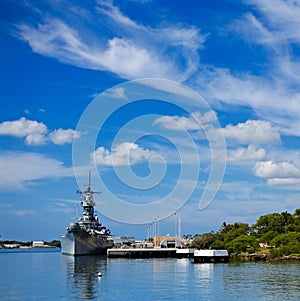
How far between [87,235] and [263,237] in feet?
179

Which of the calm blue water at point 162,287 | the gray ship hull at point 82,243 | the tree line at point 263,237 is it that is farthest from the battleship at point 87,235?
the calm blue water at point 162,287

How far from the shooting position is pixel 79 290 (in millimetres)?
60875

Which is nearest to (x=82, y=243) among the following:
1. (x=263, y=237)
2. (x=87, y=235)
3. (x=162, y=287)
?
(x=87, y=235)

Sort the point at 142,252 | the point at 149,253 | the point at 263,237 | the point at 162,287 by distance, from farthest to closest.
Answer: the point at 149,253 → the point at 142,252 → the point at 263,237 → the point at 162,287

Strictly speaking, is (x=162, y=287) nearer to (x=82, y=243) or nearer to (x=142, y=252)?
(x=142, y=252)

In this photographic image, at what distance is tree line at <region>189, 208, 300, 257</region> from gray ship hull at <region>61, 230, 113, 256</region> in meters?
33.8

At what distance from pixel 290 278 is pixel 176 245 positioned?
4562 inches

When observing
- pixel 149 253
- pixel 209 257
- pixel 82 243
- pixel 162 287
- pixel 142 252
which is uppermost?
pixel 82 243

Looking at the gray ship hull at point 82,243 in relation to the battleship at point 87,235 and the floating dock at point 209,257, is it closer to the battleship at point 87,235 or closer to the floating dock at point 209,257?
the battleship at point 87,235

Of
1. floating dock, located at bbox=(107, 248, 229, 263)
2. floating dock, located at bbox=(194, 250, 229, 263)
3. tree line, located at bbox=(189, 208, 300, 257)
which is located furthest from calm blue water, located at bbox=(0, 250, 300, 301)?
floating dock, located at bbox=(107, 248, 229, 263)

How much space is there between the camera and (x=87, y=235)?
15988 cm

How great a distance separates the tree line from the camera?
127312 millimetres

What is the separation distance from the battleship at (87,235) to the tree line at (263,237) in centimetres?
3398

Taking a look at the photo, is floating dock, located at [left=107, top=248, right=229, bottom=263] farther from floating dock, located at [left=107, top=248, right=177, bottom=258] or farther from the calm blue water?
the calm blue water
